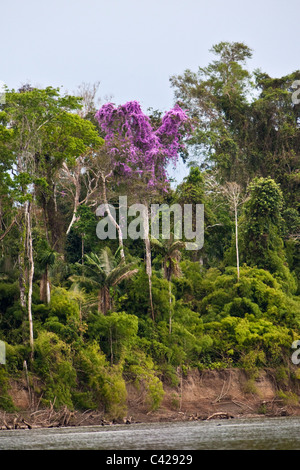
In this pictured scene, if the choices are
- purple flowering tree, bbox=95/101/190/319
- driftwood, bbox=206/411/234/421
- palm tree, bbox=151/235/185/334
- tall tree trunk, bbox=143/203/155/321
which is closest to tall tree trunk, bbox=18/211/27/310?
palm tree, bbox=151/235/185/334

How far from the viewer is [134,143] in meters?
41.8

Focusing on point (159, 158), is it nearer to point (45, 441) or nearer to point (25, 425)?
point (25, 425)

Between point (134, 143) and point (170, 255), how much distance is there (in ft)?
23.1

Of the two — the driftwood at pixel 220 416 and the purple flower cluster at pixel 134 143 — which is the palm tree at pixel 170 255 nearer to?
the driftwood at pixel 220 416

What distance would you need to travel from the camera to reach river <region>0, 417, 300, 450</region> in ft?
76.7

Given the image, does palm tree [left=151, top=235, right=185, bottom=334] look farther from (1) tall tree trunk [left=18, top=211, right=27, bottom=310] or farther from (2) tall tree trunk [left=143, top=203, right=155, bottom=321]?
(1) tall tree trunk [left=18, top=211, right=27, bottom=310]

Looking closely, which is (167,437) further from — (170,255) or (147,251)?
(147,251)

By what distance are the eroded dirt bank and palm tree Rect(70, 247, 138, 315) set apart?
3.71m

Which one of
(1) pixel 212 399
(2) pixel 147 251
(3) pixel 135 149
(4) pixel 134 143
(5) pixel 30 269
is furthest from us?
(4) pixel 134 143

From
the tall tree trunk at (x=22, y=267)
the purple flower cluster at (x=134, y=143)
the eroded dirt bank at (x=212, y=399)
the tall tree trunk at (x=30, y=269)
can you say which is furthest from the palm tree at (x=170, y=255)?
the tall tree trunk at (x=22, y=267)

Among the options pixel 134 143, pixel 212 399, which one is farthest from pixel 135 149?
pixel 212 399

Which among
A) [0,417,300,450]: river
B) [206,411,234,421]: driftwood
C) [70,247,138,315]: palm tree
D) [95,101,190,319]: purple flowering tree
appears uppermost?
→ [95,101,190,319]: purple flowering tree
